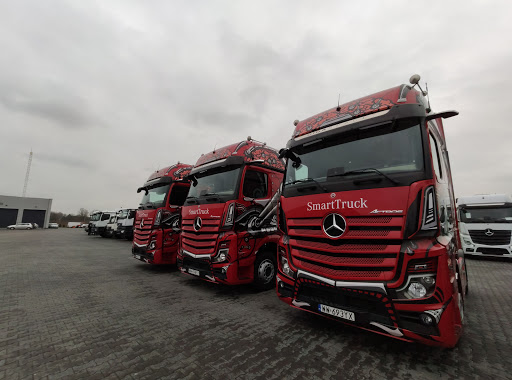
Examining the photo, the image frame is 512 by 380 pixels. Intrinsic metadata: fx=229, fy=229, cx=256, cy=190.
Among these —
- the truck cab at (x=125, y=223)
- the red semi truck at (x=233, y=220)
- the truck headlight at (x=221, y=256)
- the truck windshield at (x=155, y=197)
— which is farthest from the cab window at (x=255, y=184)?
the truck cab at (x=125, y=223)

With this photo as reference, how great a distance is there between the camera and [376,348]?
2.79 metres

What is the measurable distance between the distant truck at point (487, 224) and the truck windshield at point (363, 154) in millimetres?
11061

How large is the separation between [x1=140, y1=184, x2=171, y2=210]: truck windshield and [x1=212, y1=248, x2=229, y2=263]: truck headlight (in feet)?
11.9

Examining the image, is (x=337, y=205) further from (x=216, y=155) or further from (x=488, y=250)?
(x=488, y=250)

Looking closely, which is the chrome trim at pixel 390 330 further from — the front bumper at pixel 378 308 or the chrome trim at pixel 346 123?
the chrome trim at pixel 346 123

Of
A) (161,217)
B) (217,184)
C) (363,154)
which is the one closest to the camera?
(363,154)

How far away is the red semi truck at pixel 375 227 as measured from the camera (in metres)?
2.26

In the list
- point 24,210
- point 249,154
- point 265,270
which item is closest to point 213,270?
point 265,270

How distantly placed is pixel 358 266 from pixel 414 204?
0.88m

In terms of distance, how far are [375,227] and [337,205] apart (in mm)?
478

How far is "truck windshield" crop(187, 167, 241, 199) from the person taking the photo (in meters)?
5.23

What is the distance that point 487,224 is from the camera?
9.91 m

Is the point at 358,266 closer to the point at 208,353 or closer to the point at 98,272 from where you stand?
the point at 208,353

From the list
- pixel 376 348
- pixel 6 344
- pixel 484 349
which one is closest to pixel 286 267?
pixel 376 348
